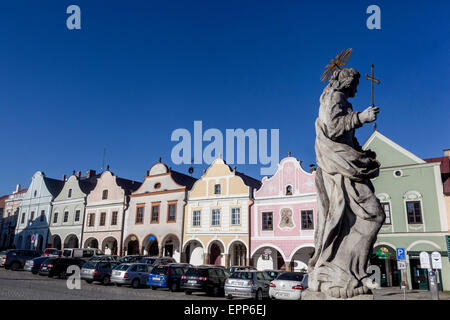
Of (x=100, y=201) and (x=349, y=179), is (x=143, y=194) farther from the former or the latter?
(x=349, y=179)

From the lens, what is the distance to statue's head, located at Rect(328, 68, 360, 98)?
588cm

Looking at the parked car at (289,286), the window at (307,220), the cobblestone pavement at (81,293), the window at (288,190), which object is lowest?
the cobblestone pavement at (81,293)

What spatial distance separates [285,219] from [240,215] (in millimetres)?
4088

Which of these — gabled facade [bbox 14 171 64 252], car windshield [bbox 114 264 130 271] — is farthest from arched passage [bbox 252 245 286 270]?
gabled facade [bbox 14 171 64 252]

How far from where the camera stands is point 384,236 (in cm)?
2595

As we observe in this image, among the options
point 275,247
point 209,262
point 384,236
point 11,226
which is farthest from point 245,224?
point 11,226

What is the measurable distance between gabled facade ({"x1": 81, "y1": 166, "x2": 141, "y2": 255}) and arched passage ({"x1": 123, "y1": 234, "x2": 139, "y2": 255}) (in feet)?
2.01

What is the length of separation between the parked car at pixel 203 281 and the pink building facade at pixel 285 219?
9917mm

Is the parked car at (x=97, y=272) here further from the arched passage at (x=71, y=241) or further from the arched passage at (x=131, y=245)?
the arched passage at (x=71, y=241)

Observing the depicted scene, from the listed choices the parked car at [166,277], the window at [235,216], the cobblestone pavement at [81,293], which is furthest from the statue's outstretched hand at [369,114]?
the window at [235,216]

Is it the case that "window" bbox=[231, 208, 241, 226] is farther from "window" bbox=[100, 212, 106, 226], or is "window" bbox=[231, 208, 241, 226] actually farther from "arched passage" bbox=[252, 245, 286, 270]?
"window" bbox=[100, 212, 106, 226]

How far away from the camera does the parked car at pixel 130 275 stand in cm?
2075

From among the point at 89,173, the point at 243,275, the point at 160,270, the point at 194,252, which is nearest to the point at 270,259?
the point at 194,252

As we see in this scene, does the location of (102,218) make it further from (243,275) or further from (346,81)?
(346,81)
